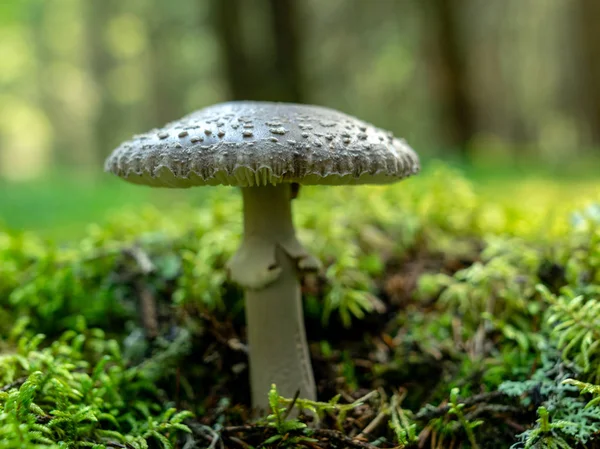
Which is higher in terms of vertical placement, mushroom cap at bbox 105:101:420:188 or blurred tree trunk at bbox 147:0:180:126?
blurred tree trunk at bbox 147:0:180:126

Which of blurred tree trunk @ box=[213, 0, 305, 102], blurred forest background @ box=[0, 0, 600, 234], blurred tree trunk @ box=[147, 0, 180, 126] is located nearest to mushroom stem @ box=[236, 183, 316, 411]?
blurred forest background @ box=[0, 0, 600, 234]

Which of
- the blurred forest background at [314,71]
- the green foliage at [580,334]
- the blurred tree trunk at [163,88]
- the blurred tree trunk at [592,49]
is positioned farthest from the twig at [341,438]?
the blurred tree trunk at [163,88]

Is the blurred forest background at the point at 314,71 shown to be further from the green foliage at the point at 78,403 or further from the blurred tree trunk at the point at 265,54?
the green foliage at the point at 78,403

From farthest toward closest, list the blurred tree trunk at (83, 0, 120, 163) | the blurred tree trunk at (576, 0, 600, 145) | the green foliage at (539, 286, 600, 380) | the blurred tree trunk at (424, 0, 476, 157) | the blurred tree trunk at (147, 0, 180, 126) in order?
the blurred tree trunk at (147, 0, 180, 126), the blurred tree trunk at (83, 0, 120, 163), the blurred tree trunk at (576, 0, 600, 145), the blurred tree trunk at (424, 0, 476, 157), the green foliage at (539, 286, 600, 380)

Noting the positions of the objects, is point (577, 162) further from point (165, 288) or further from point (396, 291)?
point (165, 288)

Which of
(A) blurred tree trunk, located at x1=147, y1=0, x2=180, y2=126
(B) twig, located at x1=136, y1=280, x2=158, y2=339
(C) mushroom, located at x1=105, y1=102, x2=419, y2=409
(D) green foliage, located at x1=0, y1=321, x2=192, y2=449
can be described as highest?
(A) blurred tree trunk, located at x1=147, y1=0, x2=180, y2=126

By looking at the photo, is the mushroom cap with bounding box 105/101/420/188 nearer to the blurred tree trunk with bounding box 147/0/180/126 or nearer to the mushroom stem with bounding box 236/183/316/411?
the mushroom stem with bounding box 236/183/316/411

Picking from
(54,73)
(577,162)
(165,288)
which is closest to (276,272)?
(165,288)
